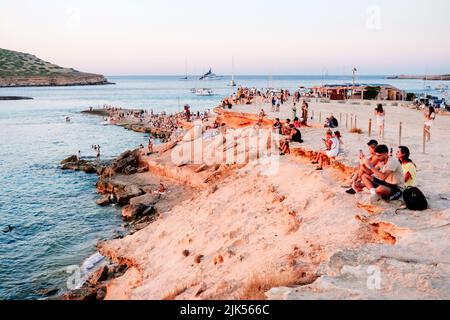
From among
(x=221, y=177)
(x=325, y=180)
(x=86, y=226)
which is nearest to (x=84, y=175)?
(x=86, y=226)

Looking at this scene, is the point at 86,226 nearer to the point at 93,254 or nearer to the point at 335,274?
the point at 93,254

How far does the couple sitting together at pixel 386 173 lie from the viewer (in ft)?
32.6

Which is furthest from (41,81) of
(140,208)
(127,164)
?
(140,208)

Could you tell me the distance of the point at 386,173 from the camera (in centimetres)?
998

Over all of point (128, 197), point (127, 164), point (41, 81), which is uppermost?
point (41, 81)

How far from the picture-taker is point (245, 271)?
9508mm

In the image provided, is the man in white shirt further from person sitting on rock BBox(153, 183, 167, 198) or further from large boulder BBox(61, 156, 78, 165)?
large boulder BBox(61, 156, 78, 165)

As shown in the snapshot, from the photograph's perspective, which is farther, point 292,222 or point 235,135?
point 235,135

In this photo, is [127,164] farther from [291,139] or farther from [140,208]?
[291,139]

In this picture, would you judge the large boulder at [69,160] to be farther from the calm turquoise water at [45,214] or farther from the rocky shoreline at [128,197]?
the rocky shoreline at [128,197]

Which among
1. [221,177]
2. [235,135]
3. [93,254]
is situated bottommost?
[93,254]

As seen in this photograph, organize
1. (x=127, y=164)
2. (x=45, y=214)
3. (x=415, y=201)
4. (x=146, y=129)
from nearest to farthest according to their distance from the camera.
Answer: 1. (x=415, y=201)
2. (x=45, y=214)
3. (x=127, y=164)
4. (x=146, y=129)

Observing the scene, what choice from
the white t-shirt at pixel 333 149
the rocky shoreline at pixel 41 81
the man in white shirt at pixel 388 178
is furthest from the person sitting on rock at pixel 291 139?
the rocky shoreline at pixel 41 81

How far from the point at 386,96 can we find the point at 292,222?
39.0m
